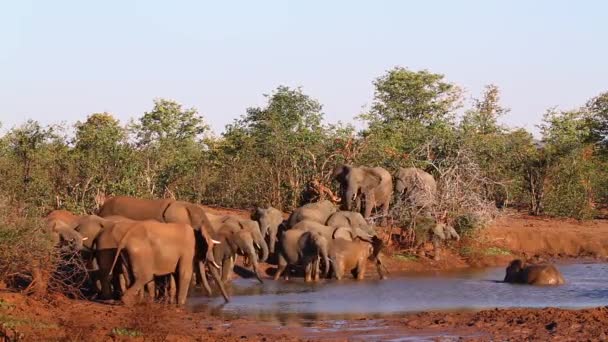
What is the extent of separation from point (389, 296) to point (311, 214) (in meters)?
5.39

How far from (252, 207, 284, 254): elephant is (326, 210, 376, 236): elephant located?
3.81ft

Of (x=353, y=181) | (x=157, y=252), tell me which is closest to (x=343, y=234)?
(x=353, y=181)

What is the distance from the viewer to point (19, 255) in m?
16.5

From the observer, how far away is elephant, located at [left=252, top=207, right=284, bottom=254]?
78.7 ft

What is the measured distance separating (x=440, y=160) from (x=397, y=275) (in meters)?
5.80

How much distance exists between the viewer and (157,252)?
17.5 meters

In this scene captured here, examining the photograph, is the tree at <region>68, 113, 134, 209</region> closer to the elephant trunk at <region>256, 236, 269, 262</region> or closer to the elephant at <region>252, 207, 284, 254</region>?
the elephant at <region>252, 207, 284, 254</region>

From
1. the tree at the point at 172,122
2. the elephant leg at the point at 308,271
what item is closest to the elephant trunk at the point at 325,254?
the elephant leg at the point at 308,271

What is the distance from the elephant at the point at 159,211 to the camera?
20.4 metres

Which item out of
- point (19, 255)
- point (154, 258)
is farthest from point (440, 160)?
point (19, 255)

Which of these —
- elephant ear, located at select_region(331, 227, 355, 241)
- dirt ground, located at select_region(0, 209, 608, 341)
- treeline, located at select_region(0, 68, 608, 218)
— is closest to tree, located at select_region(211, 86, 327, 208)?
treeline, located at select_region(0, 68, 608, 218)

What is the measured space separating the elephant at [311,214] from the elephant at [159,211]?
3719 millimetres

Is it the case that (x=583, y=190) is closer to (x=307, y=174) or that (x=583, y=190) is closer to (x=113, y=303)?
(x=307, y=174)

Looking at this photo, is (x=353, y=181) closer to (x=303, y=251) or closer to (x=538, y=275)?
(x=303, y=251)
